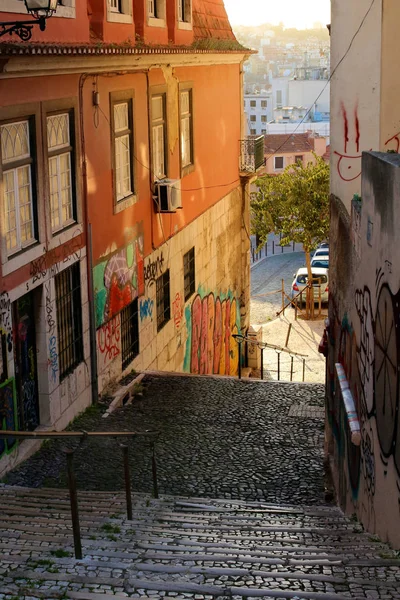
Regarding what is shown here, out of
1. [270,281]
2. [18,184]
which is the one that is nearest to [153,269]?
[18,184]

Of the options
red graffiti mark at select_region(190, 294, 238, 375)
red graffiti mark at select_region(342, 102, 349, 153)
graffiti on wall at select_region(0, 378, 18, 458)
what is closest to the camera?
graffiti on wall at select_region(0, 378, 18, 458)

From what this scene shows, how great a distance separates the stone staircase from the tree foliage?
30959 millimetres

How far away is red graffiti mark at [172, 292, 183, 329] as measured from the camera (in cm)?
1980

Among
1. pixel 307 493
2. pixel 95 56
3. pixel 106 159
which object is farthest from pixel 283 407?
pixel 95 56

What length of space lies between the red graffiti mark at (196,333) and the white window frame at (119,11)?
302 inches

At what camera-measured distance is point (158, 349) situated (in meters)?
18.6

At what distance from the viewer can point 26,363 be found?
12.1 metres

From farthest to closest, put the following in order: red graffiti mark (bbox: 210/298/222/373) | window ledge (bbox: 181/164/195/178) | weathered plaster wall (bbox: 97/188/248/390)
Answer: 1. red graffiti mark (bbox: 210/298/222/373)
2. window ledge (bbox: 181/164/195/178)
3. weathered plaster wall (bbox: 97/188/248/390)

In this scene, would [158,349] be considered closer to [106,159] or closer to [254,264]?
[106,159]

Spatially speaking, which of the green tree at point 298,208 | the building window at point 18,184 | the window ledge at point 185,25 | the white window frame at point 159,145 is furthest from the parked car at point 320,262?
the building window at point 18,184

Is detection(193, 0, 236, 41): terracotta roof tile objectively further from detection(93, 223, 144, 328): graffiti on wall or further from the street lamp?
the street lamp

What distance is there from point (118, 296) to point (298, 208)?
2546 cm

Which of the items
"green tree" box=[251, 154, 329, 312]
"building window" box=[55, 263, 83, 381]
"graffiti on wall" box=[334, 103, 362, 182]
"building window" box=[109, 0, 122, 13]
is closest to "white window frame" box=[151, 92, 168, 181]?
"building window" box=[109, 0, 122, 13]

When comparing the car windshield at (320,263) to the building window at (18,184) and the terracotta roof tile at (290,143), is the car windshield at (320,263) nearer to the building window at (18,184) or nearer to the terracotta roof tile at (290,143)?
the building window at (18,184)
